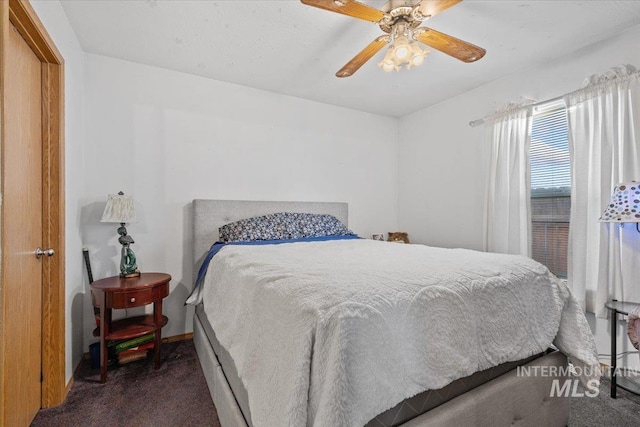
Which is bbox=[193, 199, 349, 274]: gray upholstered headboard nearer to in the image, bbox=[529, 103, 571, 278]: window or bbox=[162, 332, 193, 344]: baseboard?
bbox=[162, 332, 193, 344]: baseboard

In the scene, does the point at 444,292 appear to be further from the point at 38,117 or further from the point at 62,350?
the point at 38,117

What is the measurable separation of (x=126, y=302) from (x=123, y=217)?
633mm

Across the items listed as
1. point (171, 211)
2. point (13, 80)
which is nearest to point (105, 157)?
point (171, 211)

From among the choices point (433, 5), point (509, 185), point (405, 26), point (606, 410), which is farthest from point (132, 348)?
point (509, 185)

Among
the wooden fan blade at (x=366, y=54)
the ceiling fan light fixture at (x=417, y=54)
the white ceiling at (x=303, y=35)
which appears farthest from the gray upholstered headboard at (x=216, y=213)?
the ceiling fan light fixture at (x=417, y=54)

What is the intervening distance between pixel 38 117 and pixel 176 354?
1898mm

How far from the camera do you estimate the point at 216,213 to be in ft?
9.14

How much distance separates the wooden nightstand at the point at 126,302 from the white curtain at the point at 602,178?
3132mm

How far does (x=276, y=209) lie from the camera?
311 centimetres

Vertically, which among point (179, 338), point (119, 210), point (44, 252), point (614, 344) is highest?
point (119, 210)

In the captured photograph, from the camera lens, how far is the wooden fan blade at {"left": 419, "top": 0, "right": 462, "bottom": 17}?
1.51 meters

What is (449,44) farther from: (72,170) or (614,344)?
(72,170)

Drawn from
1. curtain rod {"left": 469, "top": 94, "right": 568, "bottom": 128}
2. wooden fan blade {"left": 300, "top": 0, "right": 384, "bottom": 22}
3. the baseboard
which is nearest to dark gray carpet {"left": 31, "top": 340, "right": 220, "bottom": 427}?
the baseboard

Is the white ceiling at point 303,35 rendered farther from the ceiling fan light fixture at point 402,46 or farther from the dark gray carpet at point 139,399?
the dark gray carpet at point 139,399
